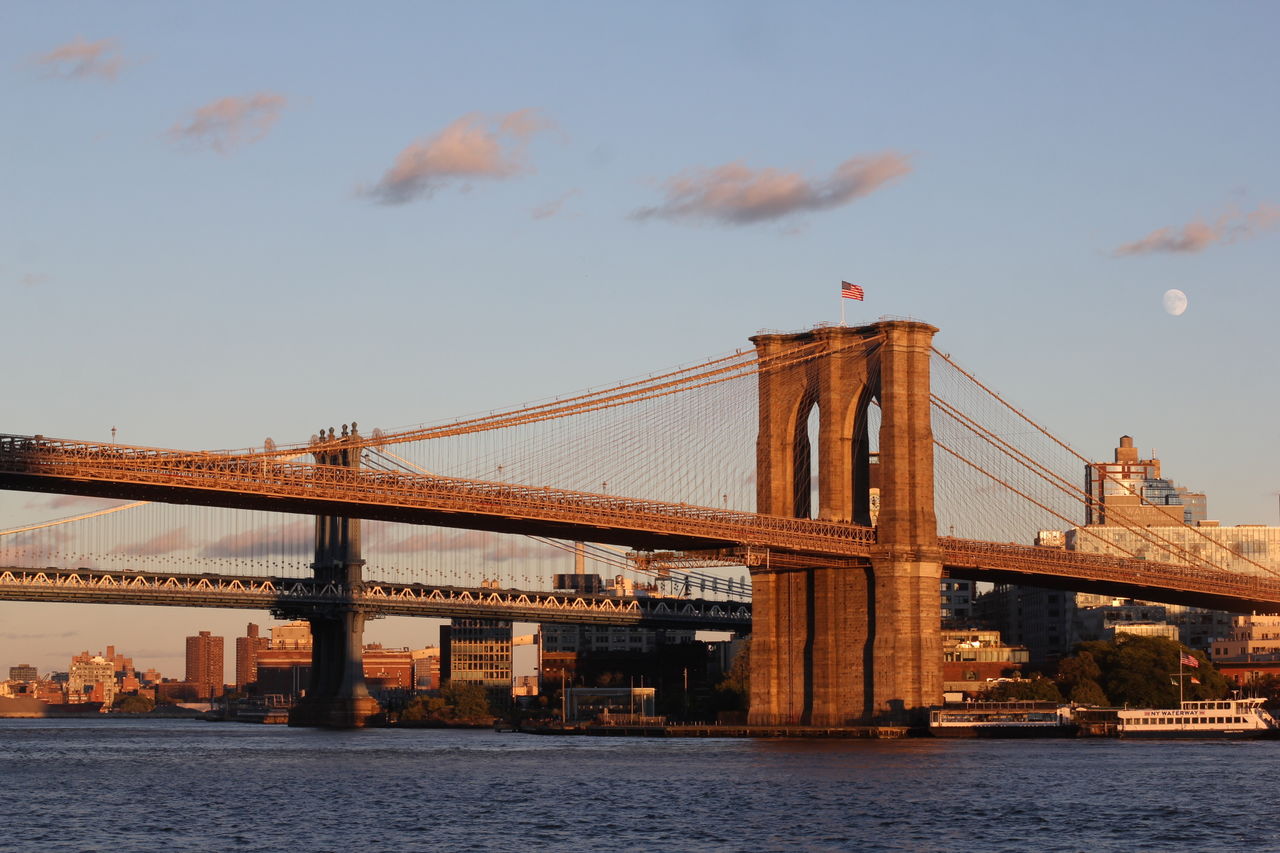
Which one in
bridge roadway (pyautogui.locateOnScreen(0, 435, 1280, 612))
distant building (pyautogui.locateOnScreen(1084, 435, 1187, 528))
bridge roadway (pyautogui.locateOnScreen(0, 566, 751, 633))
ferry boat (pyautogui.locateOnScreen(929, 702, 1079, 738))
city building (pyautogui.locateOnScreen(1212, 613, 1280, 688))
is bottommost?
ferry boat (pyautogui.locateOnScreen(929, 702, 1079, 738))

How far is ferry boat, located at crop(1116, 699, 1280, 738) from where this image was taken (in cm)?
8588

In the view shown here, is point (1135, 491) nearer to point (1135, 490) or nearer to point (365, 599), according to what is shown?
point (1135, 490)

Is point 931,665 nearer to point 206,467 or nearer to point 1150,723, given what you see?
point 1150,723

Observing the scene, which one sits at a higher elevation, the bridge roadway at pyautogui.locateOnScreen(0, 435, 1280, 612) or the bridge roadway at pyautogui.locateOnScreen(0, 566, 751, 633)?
the bridge roadway at pyautogui.locateOnScreen(0, 435, 1280, 612)

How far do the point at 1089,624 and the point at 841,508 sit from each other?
56772mm

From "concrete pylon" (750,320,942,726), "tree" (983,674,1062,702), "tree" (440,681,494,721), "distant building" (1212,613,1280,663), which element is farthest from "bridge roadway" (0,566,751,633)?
"concrete pylon" (750,320,942,726)

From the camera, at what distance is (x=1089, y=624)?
447 feet

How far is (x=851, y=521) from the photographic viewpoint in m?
84.5

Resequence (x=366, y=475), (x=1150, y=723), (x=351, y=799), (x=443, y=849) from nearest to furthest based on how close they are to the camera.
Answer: (x=443, y=849)
(x=351, y=799)
(x=366, y=475)
(x=1150, y=723)

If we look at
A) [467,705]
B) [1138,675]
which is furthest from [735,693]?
[467,705]

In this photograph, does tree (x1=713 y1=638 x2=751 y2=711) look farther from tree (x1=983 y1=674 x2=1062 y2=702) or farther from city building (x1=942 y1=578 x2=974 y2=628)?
city building (x1=942 y1=578 x2=974 y2=628)

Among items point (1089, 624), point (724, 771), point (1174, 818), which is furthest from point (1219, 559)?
point (1174, 818)

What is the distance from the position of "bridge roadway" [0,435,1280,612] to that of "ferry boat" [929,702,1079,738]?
17.1 ft

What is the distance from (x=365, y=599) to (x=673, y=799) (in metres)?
78.1
